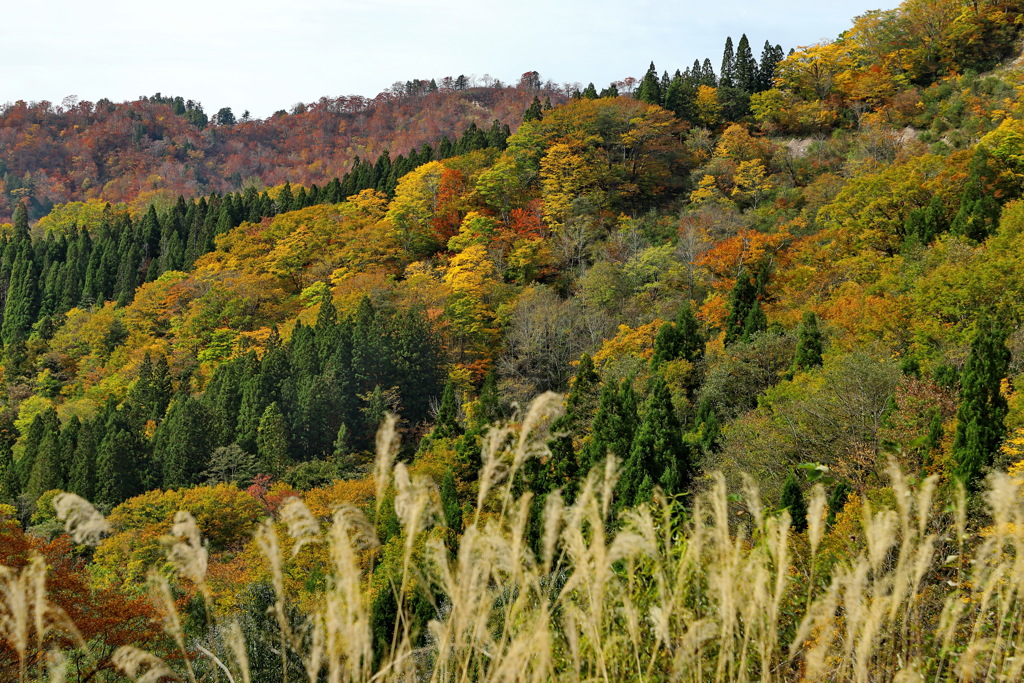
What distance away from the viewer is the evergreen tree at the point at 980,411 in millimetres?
14516

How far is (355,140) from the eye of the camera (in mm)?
112750

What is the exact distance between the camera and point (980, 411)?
15445 mm

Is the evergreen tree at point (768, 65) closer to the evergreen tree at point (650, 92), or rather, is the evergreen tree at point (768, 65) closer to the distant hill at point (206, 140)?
the evergreen tree at point (650, 92)

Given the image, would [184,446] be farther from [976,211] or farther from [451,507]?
[976,211]

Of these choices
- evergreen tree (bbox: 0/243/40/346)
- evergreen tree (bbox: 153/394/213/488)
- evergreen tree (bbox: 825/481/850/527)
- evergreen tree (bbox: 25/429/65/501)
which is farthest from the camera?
evergreen tree (bbox: 0/243/40/346)

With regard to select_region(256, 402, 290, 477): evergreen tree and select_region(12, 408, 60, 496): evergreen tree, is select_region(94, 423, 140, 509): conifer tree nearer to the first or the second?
select_region(12, 408, 60, 496): evergreen tree

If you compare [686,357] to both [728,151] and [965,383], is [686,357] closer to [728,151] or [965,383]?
[965,383]

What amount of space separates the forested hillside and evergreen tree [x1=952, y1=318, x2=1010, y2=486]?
0.24 ft

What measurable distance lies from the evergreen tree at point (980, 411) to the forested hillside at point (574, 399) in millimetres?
72

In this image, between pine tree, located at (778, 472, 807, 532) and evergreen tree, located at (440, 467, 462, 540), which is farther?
evergreen tree, located at (440, 467, 462, 540)

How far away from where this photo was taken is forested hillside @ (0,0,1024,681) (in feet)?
9.30

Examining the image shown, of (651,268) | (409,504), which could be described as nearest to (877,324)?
(651,268)

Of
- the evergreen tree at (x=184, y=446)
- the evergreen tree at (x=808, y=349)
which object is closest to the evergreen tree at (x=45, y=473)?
the evergreen tree at (x=184, y=446)

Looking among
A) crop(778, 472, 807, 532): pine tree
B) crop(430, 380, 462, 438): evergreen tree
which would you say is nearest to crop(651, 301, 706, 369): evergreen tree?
crop(430, 380, 462, 438): evergreen tree
